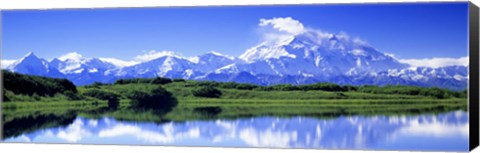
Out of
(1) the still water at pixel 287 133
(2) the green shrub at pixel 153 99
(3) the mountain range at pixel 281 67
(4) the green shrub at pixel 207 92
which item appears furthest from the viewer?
(2) the green shrub at pixel 153 99

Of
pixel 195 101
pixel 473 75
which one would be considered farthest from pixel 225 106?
pixel 473 75

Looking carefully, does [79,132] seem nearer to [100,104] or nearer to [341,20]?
[100,104]

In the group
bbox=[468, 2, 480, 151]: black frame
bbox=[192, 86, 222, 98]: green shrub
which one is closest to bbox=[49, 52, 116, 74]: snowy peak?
bbox=[192, 86, 222, 98]: green shrub

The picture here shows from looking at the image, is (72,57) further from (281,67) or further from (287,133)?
(287,133)

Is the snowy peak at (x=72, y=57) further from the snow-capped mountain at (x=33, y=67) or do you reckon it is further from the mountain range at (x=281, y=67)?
the snow-capped mountain at (x=33, y=67)

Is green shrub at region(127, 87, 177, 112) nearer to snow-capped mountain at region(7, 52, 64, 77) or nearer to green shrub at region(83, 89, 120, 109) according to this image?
green shrub at region(83, 89, 120, 109)

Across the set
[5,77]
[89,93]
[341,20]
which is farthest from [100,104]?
[341,20]

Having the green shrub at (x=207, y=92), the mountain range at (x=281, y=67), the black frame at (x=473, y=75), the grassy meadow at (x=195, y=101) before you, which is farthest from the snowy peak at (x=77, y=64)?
the black frame at (x=473, y=75)
